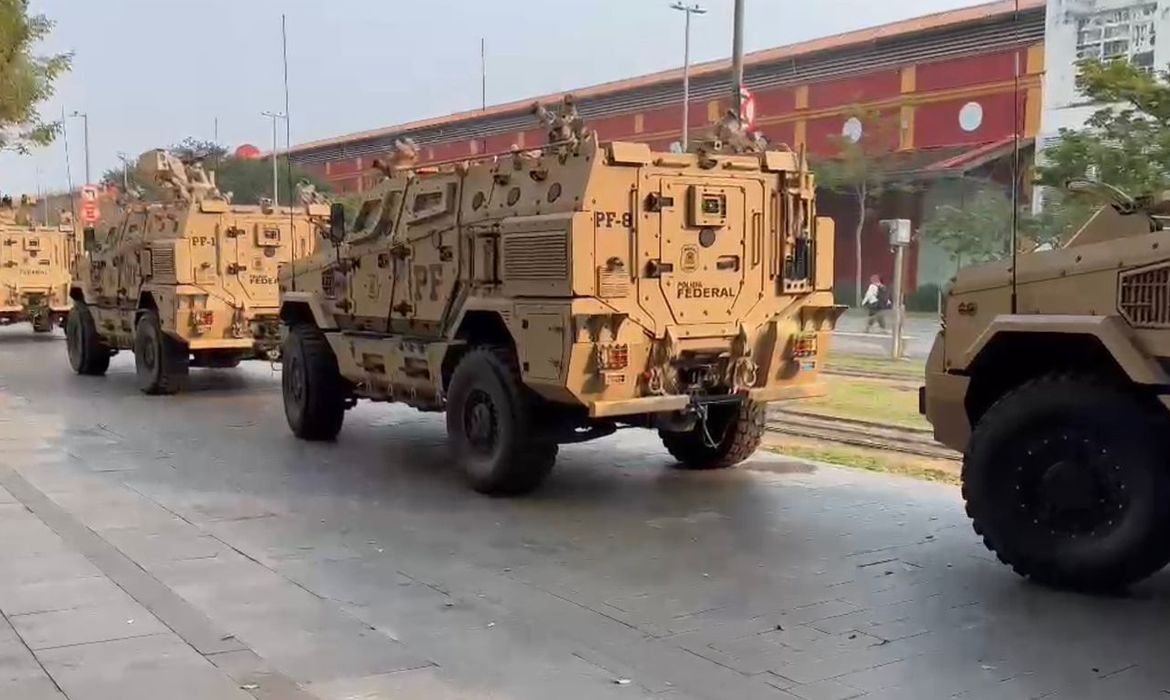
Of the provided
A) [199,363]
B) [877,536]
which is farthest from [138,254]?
[877,536]

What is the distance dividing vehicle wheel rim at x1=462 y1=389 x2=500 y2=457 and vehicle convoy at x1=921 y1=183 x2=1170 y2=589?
10.9 feet

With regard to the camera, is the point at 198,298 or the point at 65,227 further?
the point at 65,227

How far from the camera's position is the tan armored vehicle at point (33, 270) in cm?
2480

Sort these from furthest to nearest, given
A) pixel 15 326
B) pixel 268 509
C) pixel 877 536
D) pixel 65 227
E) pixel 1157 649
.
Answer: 1. pixel 15 326
2. pixel 65 227
3. pixel 268 509
4. pixel 877 536
5. pixel 1157 649

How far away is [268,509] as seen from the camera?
28.5 ft

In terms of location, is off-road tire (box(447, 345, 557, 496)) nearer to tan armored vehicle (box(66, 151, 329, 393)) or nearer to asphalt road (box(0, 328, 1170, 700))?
asphalt road (box(0, 328, 1170, 700))

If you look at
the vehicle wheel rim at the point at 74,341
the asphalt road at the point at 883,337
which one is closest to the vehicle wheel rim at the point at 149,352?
the vehicle wheel rim at the point at 74,341

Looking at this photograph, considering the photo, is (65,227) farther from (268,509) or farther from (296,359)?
(268,509)

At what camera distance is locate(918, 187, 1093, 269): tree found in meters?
13.7

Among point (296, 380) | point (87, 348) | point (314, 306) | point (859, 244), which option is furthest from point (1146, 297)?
point (859, 244)

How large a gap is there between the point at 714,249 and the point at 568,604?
3.29 m

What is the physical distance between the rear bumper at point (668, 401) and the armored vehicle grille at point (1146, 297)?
10.4 feet

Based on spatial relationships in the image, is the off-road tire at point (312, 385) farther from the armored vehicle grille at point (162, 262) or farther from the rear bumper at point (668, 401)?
the armored vehicle grille at point (162, 262)

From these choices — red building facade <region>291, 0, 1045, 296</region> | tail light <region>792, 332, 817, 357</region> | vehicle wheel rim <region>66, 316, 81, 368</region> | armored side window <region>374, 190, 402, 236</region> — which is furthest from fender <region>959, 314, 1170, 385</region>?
vehicle wheel rim <region>66, 316, 81, 368</region>
